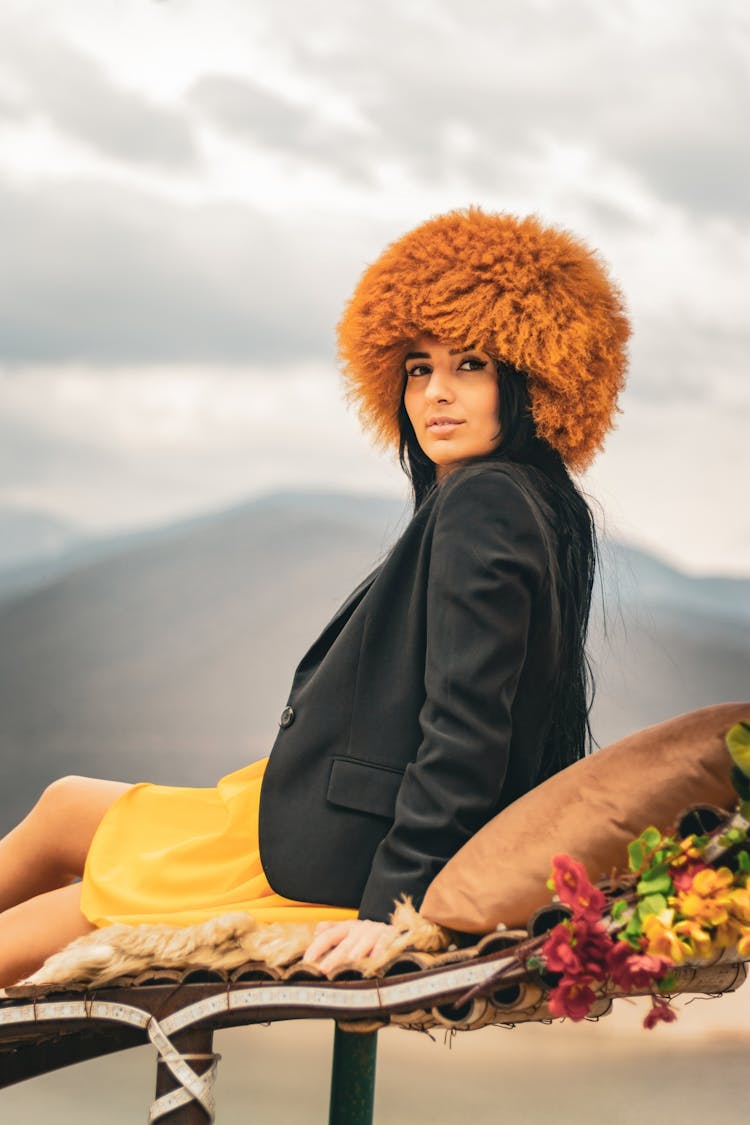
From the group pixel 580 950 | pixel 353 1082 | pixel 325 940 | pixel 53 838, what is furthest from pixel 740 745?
pixel 53 838

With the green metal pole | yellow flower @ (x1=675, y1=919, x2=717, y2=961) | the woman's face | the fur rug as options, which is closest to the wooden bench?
the fur rug

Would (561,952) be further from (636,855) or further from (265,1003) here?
(265,1003)

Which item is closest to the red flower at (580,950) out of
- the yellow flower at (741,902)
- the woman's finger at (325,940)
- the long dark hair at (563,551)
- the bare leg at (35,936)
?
the yellow flower at (741,902)

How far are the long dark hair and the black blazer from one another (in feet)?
0.18

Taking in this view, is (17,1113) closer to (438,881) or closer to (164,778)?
(164,778)

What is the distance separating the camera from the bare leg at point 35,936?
1.55 m

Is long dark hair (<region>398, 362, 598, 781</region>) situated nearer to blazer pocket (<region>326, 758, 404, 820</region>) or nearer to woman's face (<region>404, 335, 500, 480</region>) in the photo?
woman's face (<region>404, 335, 500, 480</region>)

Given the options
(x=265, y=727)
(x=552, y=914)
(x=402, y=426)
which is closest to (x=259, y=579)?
(x=265, y=727)

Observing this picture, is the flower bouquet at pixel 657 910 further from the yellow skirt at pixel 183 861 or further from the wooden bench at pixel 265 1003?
the yellow skirt at pixel 183 861

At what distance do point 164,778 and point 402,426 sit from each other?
7.39 ft

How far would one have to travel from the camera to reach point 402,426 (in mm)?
1802

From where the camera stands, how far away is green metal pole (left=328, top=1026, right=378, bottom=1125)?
1620mm

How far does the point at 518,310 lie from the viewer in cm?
159

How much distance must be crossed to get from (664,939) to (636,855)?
0.08 meters
